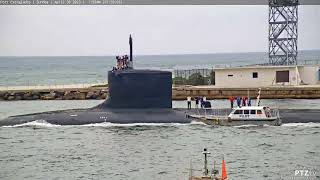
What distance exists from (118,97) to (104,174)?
12.4 metres

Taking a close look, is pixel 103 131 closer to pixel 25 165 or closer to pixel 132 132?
pixel 132 132

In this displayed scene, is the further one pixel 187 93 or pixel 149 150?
pixel 187 93

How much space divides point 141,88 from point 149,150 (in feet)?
23.2

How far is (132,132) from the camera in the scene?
115ft

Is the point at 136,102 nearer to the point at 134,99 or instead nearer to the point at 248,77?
the point at 134,99

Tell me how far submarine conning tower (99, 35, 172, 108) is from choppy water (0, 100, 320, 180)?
224 centimetres

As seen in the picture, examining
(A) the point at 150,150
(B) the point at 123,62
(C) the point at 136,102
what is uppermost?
(B) the point at 123,62

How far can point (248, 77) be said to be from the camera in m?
60.9

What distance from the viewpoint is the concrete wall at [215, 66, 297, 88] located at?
60312 millimetres

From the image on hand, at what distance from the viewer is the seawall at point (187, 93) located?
5712cm

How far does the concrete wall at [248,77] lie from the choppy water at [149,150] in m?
24.7

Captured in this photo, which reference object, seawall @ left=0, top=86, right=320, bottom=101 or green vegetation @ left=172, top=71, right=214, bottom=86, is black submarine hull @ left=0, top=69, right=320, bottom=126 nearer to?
seawall @ left=0, top=86, right=320, bottom=101

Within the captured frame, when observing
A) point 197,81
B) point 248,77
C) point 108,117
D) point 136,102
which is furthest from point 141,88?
point 197,81

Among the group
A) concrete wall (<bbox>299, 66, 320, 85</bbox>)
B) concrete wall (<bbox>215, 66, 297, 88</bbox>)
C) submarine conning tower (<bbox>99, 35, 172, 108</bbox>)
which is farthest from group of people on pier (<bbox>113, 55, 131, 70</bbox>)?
concrete wall (<bbox>299, 66, 320, 85</bbox>)
